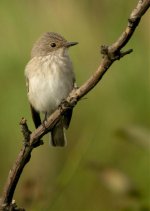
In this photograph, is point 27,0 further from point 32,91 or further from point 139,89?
point 139,89

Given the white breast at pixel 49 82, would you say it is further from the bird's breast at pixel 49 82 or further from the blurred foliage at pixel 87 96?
the blurred foliage at pixel 87 96

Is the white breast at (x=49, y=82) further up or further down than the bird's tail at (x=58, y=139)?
further up

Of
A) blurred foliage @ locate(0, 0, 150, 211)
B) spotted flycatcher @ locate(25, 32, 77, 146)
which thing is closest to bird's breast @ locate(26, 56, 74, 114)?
spotted flycatcher @ locate(25, 32, 77, 146)

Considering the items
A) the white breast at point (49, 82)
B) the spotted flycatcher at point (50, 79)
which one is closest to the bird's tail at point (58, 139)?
the spotted flycatcher at point (50, 79)

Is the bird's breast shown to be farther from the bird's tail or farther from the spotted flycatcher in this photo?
the bird's tail

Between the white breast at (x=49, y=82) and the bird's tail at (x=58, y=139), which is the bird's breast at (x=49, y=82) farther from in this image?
the bird's tail at (x=58, y=139)

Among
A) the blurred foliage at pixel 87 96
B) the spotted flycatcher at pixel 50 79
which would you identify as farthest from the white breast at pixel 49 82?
the blurred foliage at pixel 87 96

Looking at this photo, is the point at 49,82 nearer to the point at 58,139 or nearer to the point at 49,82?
the point at 49,82
